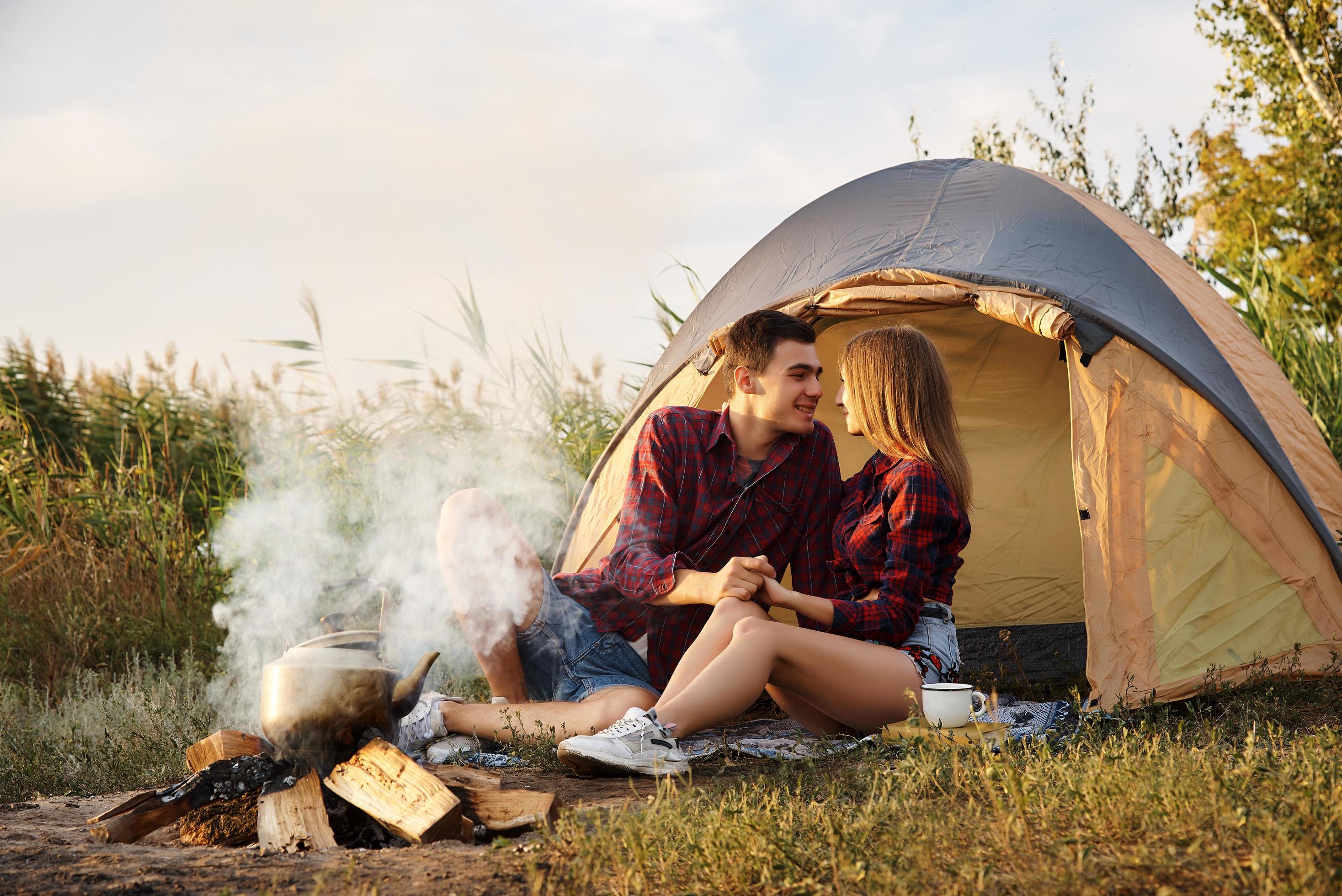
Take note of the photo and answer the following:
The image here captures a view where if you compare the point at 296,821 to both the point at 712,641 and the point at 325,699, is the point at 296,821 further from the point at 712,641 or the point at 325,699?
the point at 712,641

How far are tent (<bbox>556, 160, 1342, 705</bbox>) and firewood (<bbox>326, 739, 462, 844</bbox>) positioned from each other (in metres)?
1.64

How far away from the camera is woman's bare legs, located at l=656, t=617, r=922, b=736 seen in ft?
7.79

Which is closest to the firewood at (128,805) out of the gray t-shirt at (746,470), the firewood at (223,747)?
the firewood at (223,747)

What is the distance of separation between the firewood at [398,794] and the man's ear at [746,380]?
4.76 ft

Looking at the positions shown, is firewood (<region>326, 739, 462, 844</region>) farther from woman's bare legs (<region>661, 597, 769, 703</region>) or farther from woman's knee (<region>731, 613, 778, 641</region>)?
woman's knee (<region>731, 613, 778, 641</region>)

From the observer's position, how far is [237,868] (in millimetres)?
1728

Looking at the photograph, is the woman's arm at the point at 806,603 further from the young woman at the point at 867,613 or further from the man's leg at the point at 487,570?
the man's leg at the point at 487,570

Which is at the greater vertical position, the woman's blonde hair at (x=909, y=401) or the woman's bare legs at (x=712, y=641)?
the woman's blonde hair at (x=909, y=401)

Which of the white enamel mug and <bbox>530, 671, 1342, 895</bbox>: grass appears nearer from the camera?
<bbox>530, 671, 1342, 895</bbox>: grass

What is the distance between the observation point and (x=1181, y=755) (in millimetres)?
1911

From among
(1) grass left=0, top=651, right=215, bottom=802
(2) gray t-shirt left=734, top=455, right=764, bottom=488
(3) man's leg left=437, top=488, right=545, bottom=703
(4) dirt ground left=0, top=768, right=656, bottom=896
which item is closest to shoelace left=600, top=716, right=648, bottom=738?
(4) dirt ground left=0, top=768, right=656, bottom=896

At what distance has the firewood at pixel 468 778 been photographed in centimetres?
211

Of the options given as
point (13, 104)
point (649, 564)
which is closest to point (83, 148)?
point (13, 104)

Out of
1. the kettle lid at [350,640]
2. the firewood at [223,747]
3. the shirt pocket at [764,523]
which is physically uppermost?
the shirt pocket at [764,523]
